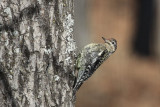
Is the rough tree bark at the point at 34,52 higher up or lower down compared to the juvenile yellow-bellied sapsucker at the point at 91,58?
higher up

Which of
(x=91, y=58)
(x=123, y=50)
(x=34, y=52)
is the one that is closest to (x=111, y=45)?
(x=91, y=58)

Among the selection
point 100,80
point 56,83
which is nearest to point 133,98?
point 100,80

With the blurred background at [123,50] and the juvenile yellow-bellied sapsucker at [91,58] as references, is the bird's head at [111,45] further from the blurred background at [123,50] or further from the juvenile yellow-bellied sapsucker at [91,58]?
the blurred background at [123,50]

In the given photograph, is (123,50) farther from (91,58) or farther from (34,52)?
(34,52)

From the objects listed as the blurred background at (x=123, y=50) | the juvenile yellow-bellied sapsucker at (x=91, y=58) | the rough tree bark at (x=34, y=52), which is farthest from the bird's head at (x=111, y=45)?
the blurred background at (x=123, y=50)

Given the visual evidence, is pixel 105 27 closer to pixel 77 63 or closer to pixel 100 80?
pixel 100 80

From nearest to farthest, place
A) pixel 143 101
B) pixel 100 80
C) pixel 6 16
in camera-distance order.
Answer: pixel 6 16
pixel 143 101
pixel 100 80
